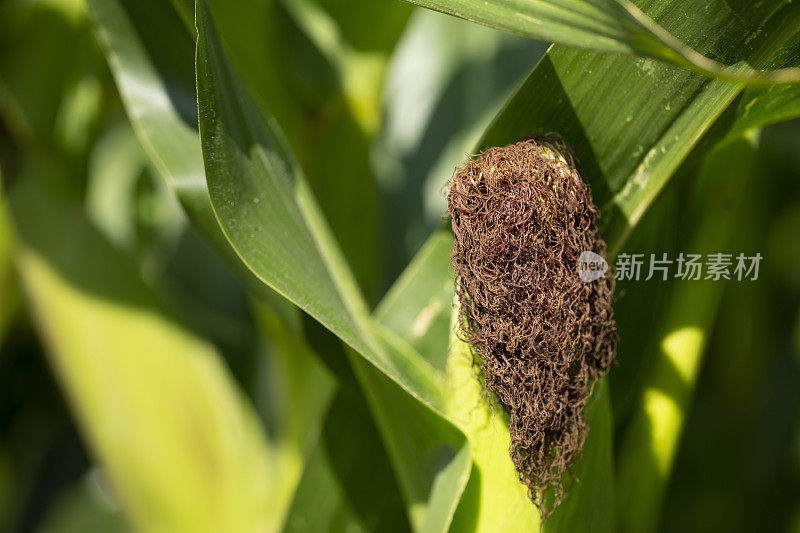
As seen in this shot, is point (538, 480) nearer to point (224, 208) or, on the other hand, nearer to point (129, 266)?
point (224, 208)

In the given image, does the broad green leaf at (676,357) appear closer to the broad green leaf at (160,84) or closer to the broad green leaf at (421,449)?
the broad green leaf at (421,449)

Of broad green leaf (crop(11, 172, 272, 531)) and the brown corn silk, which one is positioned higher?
the brown corn silk

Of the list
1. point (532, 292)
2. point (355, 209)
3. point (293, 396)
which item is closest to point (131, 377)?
point (293, 396)

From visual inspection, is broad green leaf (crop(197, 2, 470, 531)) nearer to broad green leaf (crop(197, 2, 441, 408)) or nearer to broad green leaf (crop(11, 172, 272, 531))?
broad green leaf (crop(197, 2, 441, 408))

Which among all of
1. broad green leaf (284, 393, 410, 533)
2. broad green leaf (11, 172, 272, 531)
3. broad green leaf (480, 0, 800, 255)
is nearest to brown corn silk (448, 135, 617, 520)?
broad green leaf (480, 0, 800, 255)

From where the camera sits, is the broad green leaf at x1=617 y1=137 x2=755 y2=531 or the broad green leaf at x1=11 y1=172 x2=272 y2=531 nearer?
the broad green leaf at x1=617 y1=137 x2=755 y2=531

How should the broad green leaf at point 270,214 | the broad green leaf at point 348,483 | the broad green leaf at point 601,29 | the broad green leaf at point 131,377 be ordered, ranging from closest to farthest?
the broad green leaf at point 601,29
the broad green leaf at point 270,214
the broad green leaf at point 348,483
the broad green leaf at point 131,377

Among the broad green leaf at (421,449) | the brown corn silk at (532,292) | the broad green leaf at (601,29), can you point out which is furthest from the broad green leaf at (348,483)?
the broad green leaf at (601,29)
